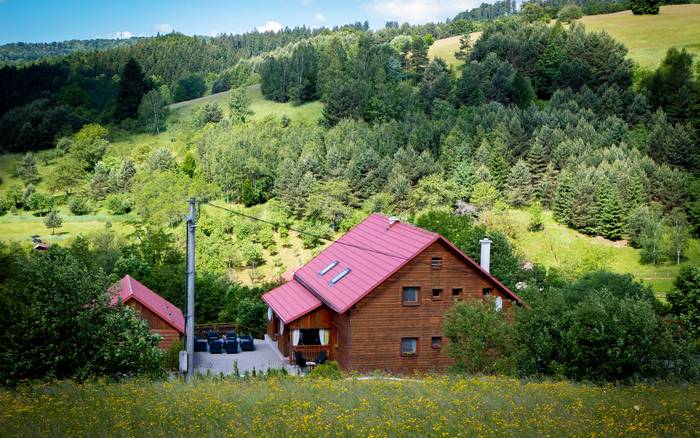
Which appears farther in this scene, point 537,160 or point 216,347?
point 537,160

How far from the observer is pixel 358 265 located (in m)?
36.9

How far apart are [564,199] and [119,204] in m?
61.3

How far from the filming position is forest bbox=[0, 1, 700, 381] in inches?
1836

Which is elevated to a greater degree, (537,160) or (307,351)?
(537,160)

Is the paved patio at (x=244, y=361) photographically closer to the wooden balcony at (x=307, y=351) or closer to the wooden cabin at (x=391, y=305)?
the wooden balcony at (x=307, y=351)

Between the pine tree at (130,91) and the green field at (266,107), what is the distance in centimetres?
785

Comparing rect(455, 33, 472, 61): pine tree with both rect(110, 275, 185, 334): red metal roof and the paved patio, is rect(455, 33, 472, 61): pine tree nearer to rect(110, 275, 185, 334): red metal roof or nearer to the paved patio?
rect(110, 275, 185, 334): red metal roof

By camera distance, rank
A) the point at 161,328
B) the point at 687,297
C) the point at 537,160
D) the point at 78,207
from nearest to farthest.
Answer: the point at 161,328 < the point at 687,297 < the point at 537,160 < the point at 78,207

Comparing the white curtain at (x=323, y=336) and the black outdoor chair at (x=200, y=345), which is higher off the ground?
the white curtain at (x=323, y=336)

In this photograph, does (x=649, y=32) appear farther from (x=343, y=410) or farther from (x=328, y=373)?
(x=343, y=410)

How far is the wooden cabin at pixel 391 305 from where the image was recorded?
34.1 m

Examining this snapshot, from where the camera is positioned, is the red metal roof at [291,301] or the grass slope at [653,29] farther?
the grass slope at [653,29]

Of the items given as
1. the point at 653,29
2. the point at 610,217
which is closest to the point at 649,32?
the point at 653,29

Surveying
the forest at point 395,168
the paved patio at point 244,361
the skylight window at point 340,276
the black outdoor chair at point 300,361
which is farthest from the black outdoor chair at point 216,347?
the forest at point 395,168
